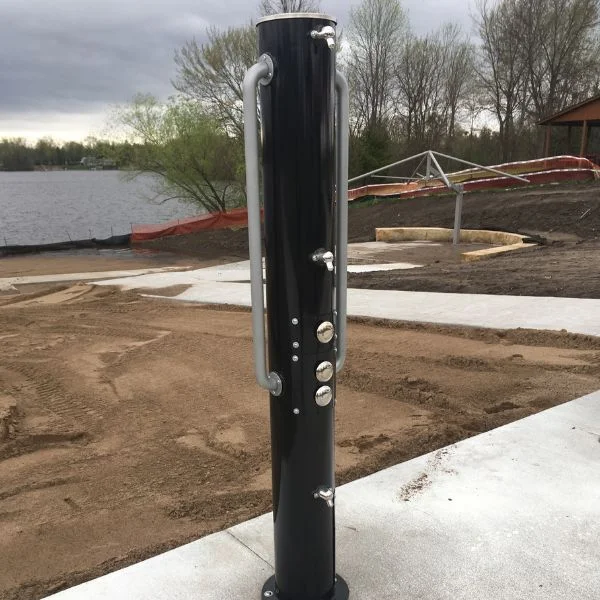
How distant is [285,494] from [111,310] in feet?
26.1

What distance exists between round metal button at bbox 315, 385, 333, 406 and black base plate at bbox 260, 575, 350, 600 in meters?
0.77

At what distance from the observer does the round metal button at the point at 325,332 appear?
1942mm

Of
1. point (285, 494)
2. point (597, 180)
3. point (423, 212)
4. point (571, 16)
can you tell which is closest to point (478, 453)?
point (285, 494)

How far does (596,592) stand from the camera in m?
2.25

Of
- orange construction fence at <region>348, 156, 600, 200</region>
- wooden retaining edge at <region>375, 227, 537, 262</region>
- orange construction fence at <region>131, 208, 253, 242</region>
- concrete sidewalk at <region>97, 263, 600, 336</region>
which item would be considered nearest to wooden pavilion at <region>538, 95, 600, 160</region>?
orange construction fence at <region>348, 156, 600, 200</region>

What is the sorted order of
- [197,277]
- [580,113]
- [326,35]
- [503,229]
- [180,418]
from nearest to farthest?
[326,35]
[180,418]
[197,277]
[503,229]
[580,113]

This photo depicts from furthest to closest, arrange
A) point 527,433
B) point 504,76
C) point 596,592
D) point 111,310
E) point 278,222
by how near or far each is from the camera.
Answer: point 504,76 < point 111,310 < point 527,433 < point 596,592 < point 278,222

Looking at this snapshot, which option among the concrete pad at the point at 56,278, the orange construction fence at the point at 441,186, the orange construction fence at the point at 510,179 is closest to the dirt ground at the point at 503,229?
the orange construction fence at the point at 441,186

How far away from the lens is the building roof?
27.8 metres

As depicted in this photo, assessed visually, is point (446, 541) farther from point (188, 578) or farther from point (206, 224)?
point (206, 224)

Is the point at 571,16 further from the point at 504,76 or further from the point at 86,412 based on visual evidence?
the point at 86,412

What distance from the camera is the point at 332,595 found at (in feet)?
7.24

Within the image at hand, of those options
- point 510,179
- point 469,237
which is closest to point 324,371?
point 469,237

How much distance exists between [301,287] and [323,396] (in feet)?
1.30
